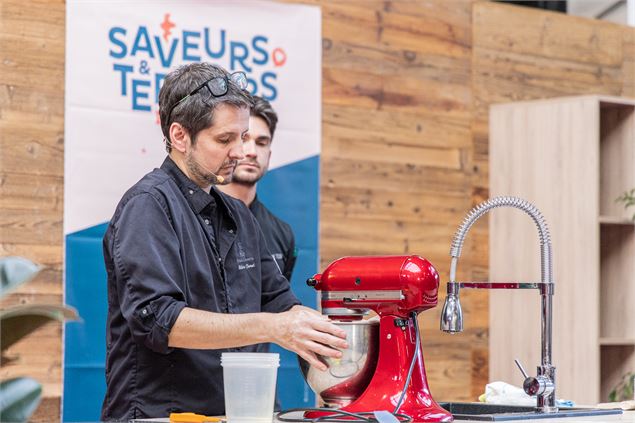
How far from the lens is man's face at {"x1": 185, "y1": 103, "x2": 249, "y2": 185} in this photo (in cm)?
233

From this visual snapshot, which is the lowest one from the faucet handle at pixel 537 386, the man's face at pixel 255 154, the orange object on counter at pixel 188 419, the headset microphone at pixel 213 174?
the orange object on counter at pixel 188 419

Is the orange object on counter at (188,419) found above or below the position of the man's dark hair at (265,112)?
below

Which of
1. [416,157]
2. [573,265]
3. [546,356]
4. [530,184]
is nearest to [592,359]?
[573,265]

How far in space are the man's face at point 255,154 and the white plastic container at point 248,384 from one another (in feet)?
6.60

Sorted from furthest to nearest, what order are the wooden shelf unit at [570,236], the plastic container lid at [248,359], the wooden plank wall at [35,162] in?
the wooden shelf unit at [570,236]
the wooden plank wall at [35,162]
the plastic container lid at [248,359]

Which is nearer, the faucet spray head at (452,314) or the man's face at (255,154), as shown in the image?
the faucet spray head at (452,314)

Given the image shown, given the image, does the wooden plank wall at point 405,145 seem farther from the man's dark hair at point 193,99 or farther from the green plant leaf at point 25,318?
the green plant leaf at point 25,318

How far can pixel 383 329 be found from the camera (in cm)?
198

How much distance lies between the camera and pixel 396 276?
1.93 meters

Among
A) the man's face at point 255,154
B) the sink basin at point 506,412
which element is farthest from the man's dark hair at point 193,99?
the man's face at point 255,154

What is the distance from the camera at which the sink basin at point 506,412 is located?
6.35 ft

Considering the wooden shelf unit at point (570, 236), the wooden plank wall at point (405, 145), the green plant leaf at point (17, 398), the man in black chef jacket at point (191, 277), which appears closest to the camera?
the green plant leaf at point (17, 398)

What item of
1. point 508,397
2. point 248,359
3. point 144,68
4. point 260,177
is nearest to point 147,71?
point 144,68

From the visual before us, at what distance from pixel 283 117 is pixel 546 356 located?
2.30 meters
